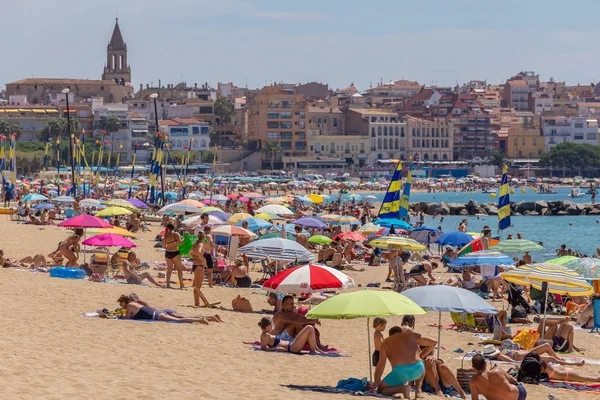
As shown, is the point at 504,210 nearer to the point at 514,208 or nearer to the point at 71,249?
the point at 71,249

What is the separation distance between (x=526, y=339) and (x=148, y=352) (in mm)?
4945

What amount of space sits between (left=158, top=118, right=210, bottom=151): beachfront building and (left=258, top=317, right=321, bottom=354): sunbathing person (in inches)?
4009

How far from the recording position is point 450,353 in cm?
1370

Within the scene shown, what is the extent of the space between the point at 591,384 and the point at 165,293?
7283 millimetres

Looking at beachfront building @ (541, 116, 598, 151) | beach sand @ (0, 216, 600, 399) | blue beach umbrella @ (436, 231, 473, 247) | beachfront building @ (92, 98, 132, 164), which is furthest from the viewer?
beachfront building @ (541, 116, 598, 151)

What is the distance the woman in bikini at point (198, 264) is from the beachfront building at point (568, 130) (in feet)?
394

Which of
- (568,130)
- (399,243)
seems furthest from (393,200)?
(568,130)

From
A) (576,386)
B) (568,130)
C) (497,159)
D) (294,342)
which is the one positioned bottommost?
(497,159)

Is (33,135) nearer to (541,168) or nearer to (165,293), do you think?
(541,168)

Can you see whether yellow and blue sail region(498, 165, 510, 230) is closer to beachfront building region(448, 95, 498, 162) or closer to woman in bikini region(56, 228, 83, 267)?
woman in bikini region(56, 228, 83, 267)

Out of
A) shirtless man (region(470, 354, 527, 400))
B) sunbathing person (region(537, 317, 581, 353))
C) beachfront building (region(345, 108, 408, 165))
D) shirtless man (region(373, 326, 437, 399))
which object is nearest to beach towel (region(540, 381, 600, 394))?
shirtless man (region(470, 354, 527, 400))

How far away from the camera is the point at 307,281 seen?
13930 millimetres

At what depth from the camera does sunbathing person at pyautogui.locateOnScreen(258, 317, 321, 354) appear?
40.9 ft

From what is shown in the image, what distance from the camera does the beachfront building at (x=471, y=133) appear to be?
130625mm
